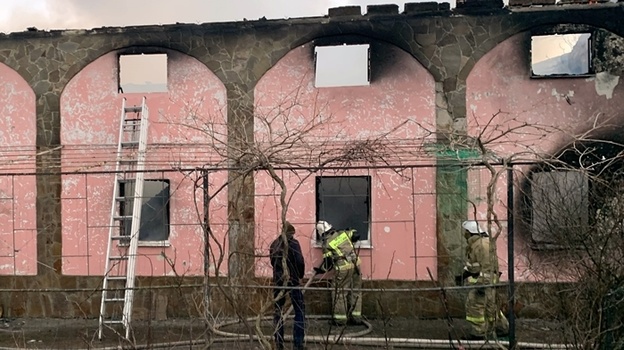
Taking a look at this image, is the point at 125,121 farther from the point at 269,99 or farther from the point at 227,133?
the point at 269,99

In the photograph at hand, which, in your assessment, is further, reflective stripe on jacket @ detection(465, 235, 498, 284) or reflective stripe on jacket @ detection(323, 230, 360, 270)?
reflective stripe on jacket @ detection(323, 230, 360, 270)

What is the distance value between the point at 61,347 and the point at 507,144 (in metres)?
7.81

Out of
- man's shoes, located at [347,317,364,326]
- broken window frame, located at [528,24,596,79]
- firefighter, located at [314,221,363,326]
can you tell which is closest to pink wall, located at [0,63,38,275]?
firefighter, located at [314,221,363,326]

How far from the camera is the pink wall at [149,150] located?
10.6m

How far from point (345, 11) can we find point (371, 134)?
7.32 feet

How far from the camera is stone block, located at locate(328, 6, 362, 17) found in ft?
33.9

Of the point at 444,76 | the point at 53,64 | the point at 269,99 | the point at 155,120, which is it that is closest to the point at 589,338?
the point at 444,76

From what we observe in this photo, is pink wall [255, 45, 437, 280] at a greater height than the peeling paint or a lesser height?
lesser

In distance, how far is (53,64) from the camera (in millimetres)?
10992

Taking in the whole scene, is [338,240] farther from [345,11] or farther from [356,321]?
[345,11]

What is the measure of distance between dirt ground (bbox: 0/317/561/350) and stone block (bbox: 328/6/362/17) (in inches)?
209

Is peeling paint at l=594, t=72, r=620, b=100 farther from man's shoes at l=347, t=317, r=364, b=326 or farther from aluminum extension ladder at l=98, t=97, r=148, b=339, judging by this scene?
aluminum extension ladder at l=98, t=97, r=148, b=339

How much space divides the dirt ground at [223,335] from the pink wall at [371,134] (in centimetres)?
110

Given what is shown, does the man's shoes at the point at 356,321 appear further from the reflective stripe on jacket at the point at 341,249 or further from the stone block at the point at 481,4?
the stone block at the point at 481,4
